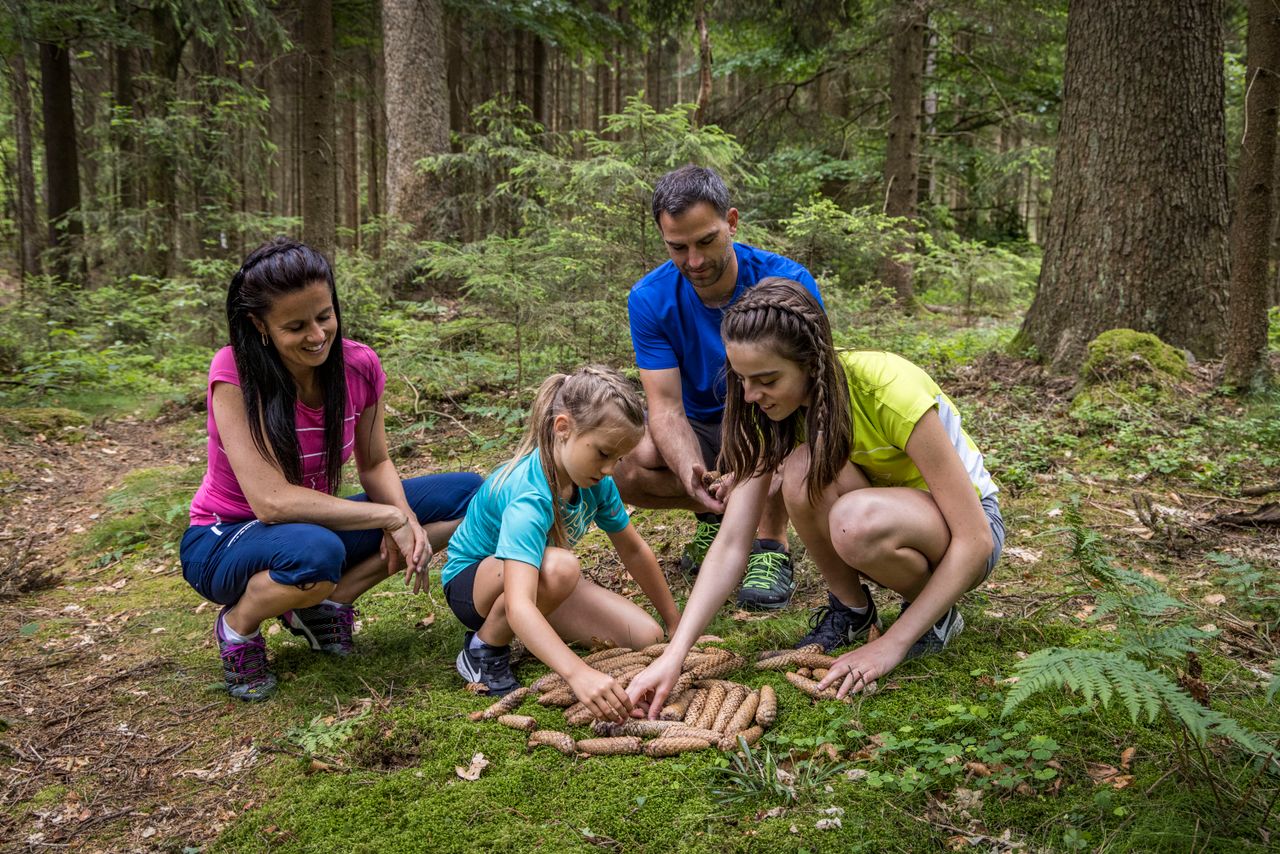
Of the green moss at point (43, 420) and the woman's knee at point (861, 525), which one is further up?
the woman's knee at point (861, 525)

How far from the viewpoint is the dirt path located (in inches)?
98.3

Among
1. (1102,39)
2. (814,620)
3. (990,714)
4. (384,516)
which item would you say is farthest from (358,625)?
(1102,39)

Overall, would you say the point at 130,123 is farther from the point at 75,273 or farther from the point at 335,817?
the point at 335,817

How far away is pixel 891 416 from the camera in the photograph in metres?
2.81

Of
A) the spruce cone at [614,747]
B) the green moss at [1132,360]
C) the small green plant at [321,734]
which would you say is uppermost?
the green moss at [1132,360]

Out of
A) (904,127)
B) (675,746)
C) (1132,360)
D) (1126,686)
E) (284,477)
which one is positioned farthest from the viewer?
(904,127)

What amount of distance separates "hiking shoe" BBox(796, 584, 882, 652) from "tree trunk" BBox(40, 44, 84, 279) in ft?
46.1

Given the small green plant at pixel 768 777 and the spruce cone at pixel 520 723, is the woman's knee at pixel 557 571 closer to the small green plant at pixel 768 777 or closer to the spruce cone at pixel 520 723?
the spruce cone at pixel 520 723

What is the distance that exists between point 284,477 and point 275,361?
1.51 feet

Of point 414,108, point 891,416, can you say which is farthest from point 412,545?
point 414,108

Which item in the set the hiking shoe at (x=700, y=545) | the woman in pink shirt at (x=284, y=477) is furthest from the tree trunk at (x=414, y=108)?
the woman in pink shirt at (x=284, y=477)

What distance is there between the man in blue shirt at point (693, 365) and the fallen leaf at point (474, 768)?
5.06 feet

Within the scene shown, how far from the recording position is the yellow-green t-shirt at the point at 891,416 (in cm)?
279

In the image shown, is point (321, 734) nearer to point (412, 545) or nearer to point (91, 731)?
point (412, 545)
